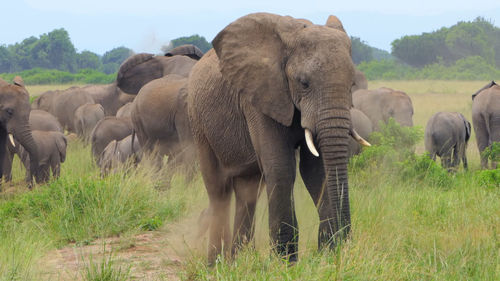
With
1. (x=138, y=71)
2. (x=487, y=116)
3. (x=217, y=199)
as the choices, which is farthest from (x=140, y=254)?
(x=487, y=116)

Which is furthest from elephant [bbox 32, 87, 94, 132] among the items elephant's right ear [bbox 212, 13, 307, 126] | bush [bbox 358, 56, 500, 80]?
bush [bbox 358, 56, 500, 80]

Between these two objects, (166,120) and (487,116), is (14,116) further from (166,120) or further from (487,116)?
Result: (487,116)

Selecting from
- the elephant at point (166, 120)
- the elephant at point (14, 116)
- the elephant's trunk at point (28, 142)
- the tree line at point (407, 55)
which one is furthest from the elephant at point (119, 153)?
the tree line at point (407, 55)

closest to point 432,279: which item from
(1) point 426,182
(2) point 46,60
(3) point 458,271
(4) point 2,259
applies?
(3) point 458,271

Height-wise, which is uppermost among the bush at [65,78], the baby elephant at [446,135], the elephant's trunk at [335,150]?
the elephant's trunk at [335,150]

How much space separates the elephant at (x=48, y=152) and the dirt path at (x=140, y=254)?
4.62 metres

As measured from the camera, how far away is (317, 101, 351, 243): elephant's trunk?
4.45m

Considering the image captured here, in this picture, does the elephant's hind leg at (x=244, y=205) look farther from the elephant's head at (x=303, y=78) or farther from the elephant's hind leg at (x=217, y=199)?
the elephant's head at (x=303, y=78)

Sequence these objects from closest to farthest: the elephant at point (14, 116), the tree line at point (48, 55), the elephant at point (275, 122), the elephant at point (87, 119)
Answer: the elephant at point (275, 122) < the elephant at point (14, 116) < the elephant at point (87, 119) < the tree line at point (48, 55)

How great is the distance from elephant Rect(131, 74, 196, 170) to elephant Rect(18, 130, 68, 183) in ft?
5.08

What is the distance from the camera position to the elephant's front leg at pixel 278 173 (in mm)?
4848

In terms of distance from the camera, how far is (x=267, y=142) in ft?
16.0

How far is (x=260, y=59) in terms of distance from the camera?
16.2 feet

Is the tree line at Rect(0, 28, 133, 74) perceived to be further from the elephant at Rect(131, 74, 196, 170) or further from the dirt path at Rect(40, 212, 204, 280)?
the dirt path at Rect(40, 212, 204, 280)
